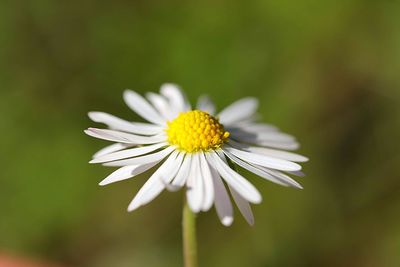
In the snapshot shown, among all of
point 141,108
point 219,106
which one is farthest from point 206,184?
point 219,106

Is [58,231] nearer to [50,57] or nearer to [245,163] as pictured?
[50,57]

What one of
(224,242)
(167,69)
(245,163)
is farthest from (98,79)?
(245,163)

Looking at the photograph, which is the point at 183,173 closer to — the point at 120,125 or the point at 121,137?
the point at 121,137

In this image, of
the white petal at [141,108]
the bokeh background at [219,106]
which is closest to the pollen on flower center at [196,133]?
the white petal at [141,108]

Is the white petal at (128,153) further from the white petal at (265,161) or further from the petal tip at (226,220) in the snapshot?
the petal tip at (226,220)

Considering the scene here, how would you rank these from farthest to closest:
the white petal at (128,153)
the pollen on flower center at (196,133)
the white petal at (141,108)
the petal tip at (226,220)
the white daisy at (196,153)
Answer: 1. the white petal at (141,108)
2. the pollen on flower center at (196,133)
3. the white petal at (128,153)
4. the white daisy at (196,153)
5. the petal tip at (226,220)
